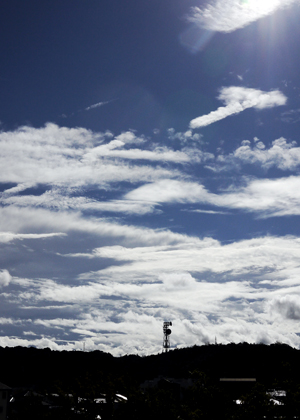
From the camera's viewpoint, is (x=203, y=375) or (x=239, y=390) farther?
(x=239, y=390)

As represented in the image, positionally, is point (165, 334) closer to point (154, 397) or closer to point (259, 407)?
point (154, 397)

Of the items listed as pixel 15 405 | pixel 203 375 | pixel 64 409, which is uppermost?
pixel 203 375

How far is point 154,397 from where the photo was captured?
133 ft

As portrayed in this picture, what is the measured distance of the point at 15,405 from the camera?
312ft

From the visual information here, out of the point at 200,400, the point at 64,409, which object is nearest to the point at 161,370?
the point at 64,409

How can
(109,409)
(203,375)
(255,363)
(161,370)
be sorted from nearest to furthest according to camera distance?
1. (203,375)
2. (109,409)
3. (255,363)
4. (161,370)

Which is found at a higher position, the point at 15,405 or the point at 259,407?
the point at 259,407

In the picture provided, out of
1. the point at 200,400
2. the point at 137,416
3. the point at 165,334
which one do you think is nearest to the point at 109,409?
the point at 137,416

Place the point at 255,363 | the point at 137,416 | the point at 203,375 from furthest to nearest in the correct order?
the point at 255,363
the point at 137,416
the point at 203,375

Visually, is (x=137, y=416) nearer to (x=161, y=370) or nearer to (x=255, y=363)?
(x=255, y=363)

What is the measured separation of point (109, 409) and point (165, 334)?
105 m

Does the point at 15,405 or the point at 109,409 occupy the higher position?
the point at 109,409

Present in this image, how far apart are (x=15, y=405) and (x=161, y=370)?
372 feet

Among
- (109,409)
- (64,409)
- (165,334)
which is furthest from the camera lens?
(165,334)
